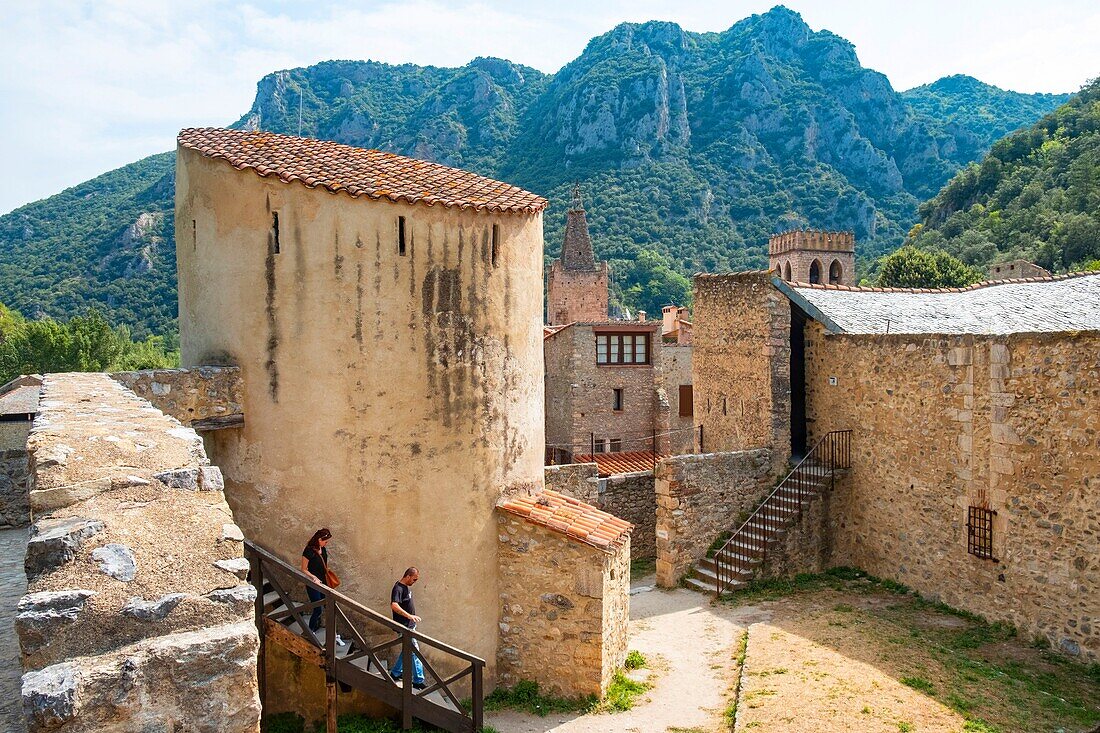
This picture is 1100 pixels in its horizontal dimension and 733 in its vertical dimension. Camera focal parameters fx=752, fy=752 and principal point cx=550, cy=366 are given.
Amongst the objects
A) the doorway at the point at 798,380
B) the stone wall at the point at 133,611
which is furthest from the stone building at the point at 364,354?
the doorway at the point at 798,380

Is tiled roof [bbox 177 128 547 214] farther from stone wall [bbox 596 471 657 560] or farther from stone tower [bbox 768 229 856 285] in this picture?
stone tower [bbox 768 229 856 285]

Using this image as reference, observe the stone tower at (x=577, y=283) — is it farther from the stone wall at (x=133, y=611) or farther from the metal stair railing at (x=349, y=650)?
the stone wall at (x=133, y=611)

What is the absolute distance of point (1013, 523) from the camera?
488 inches

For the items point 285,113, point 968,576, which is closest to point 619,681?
point 968,576

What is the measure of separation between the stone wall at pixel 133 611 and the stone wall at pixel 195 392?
485 centimetres

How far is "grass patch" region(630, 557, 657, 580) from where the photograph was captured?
59.6ft

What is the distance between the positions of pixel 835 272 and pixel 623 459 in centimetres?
3342

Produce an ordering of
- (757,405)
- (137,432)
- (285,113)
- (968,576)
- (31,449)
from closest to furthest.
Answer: (31,449)
(137,432)
(968,576)
(757,405)
(285,113)

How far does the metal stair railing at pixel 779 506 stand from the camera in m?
16.0

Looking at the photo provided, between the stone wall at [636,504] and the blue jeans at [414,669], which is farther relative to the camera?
the stone wall at [636,504]

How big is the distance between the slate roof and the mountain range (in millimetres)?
64234

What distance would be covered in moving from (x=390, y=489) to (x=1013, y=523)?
10.1m

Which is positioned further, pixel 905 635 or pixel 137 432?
pixel 905 635

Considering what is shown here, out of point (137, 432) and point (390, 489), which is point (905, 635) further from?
point (137, 432)
